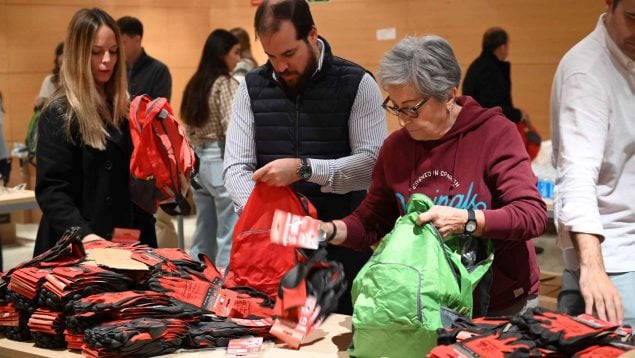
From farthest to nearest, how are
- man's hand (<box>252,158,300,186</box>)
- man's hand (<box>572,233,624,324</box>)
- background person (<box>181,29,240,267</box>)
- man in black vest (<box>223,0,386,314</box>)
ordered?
1. background person (<box>181,29,240,267</box>)
2. man in black vest (<box>223,0,386,314</box>)
3. man's hand (<box>252,158,300,186</box>)
4. man's hand (<box>572,233,624,324</box>)

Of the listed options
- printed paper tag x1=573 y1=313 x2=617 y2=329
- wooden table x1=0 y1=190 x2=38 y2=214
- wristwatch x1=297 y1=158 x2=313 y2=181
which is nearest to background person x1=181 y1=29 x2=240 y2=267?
wooden table x1=0 y1=190 x2=38 y2=214

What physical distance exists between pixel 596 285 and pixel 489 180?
415 mm

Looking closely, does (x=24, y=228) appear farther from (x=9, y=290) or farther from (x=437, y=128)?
(x=437, y=128)

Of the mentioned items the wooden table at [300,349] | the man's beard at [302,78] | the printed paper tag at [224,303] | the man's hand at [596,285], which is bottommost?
the wooden table at [300,349]

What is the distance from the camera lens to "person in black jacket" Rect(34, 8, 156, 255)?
3025 millimetres

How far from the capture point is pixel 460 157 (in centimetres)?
228

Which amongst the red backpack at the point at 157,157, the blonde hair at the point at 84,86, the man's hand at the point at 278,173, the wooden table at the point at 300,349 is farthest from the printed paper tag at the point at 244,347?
the blonde hair at the point at 84,86

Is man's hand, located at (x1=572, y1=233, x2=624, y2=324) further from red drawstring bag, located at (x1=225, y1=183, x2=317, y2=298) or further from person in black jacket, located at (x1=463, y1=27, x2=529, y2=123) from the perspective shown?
person in black jacket, located at (x1=463, y1=27, x2=529, y2=123)

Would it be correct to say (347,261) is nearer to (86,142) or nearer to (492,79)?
(86,142)

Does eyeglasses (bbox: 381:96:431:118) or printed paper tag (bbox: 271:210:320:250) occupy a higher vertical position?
eyeglasses (bbox: 381:96:431:118)

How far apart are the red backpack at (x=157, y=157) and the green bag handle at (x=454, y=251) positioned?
3.81ft

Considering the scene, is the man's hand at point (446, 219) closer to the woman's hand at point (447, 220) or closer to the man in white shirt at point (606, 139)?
the woman's hand at point (447, 220)

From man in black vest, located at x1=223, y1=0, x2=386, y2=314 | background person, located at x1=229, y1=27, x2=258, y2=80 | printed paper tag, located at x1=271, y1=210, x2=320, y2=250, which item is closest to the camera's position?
printed paper tag, located at x1=271, y1=210, x2=320, y2=250

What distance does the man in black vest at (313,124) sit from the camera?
112 inches
